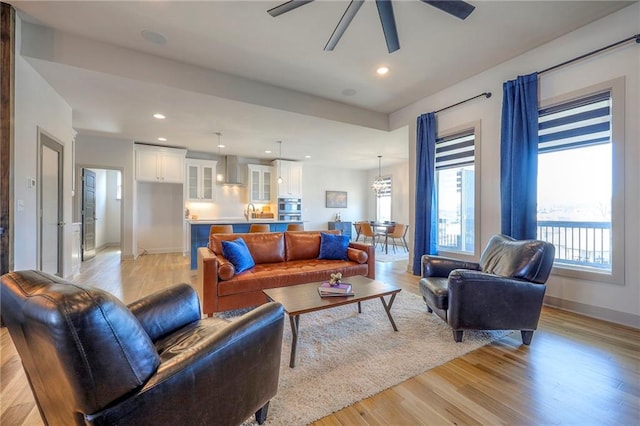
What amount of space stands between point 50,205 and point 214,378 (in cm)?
437

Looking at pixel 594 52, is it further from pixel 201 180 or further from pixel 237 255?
pixel 201 180

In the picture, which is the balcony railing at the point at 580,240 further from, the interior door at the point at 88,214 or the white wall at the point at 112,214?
the white wall at the point at 112,214

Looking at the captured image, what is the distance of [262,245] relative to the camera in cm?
363

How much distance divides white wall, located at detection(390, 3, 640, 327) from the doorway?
288 inches

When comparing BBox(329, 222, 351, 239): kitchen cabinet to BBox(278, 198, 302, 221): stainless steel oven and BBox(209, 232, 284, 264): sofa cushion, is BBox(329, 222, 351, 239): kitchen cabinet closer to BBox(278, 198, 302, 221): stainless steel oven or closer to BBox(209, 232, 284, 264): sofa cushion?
BBox(278, 198, 302, 221): stainless steel oven

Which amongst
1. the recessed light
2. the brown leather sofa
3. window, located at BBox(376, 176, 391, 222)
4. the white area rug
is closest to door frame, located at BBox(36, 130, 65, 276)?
the recessed light

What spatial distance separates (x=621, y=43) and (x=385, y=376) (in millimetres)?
3820

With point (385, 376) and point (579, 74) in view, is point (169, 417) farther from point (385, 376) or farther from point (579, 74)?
point (579, 74)

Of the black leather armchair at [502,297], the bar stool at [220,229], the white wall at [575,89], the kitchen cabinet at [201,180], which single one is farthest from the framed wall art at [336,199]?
the black leather armchair at [502,297]

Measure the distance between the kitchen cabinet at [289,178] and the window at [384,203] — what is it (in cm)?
305

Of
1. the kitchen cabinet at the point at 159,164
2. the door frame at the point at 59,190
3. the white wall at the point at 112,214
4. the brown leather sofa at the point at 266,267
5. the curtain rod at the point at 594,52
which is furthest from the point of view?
the white wall at the point at 112,214

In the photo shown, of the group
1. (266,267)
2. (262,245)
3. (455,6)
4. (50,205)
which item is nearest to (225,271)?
(266,267)

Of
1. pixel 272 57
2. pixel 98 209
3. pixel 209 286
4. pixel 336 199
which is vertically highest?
pixel 272 57

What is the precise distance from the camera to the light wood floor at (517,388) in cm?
151
